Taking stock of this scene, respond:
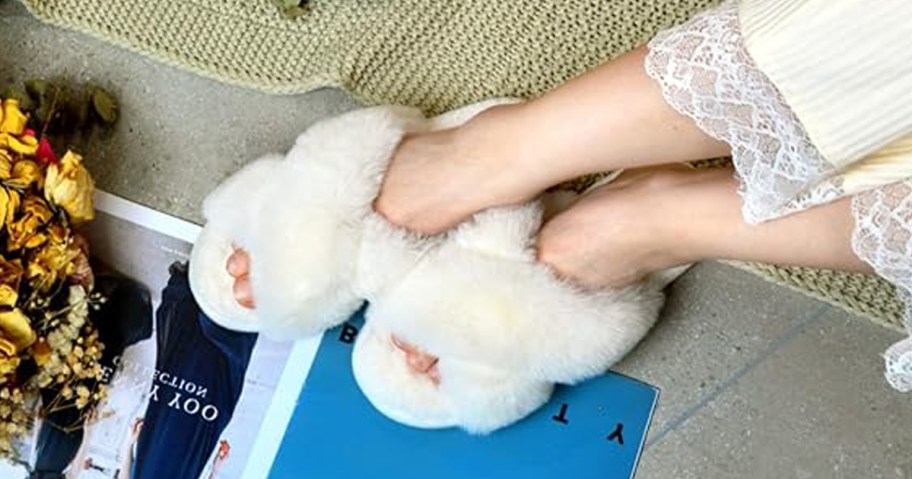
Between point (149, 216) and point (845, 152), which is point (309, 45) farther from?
point (845, 152)

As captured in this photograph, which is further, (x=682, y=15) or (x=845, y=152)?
(x=682, y=15)

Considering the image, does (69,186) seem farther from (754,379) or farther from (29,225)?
(754,379)

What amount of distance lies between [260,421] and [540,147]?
319 millimetres

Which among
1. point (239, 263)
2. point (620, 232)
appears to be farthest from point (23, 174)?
point (620, 232)

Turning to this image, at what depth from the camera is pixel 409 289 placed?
801 mm

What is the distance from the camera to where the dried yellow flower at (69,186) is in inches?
32.3

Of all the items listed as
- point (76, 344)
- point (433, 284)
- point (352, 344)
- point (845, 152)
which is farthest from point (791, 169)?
point (76, 344)

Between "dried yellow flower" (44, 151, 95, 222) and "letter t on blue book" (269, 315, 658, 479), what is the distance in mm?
205

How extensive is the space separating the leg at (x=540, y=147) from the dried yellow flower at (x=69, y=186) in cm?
21

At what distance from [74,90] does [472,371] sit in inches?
15.6

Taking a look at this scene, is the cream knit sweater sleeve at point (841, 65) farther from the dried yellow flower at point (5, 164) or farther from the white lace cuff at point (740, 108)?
the dried yellow flower at point (5, 164)

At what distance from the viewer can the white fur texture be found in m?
0.79

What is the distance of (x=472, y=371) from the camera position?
0.81 metres

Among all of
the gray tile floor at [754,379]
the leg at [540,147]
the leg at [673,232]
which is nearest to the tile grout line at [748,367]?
the gray tile floor at [754,379]
